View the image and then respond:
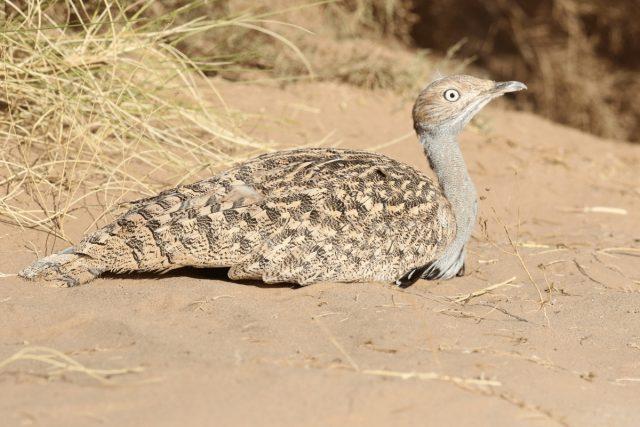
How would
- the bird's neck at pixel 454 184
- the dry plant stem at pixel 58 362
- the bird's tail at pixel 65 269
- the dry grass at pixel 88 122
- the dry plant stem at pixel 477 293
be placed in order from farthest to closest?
the dry grass at pixel 88 122 → the bird's neck at pixel 454 184 → the dry plant stem at pixel 477 293 → the bird's tail at pixel 65 269 → the dry plant stem at pixel 58 362

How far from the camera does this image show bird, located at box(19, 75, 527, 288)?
4438 mm

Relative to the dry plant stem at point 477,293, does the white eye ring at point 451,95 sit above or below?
above

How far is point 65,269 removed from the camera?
440 centimetres

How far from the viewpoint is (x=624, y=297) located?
496 cm

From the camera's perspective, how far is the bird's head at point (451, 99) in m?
5.34

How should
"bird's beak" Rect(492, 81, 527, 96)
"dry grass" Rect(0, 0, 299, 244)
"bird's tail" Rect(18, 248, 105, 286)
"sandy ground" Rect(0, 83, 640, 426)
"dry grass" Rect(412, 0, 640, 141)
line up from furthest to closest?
"dry grass" Rect(412, 0, 640, 141) < "dry grass" Rect(0, 0, 299, 244) < "bird's beak" Rect(492, 81, 527, 96) < "bird's tail" Rect(18, 248, 105, 286) < "sandy ground" Rect(0, 83, 640, 426)

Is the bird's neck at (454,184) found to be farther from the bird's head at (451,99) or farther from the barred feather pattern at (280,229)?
the barred feather pattern at (280,229)

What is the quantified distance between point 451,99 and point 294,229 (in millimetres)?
1390

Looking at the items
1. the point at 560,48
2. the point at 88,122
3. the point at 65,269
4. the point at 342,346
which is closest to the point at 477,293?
the point at 342,346

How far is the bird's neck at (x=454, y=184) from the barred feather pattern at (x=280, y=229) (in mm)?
196

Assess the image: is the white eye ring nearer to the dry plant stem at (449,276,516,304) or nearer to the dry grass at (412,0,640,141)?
the dry plant stem at (449,276,516,304)

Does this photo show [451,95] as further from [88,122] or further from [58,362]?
[58,362]

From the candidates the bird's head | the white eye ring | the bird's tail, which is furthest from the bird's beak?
the bird's tail

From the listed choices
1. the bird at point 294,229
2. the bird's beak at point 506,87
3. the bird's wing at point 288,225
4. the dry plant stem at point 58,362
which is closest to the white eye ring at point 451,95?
the bird's beak at point 506,87
